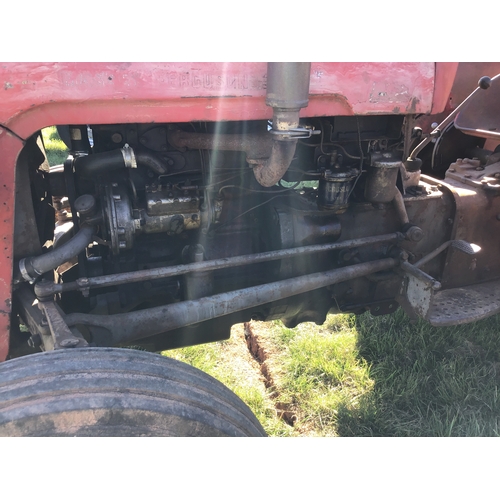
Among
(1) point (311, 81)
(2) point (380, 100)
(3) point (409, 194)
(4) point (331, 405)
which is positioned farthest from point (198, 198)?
(4) point (331, 405)

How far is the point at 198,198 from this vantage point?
173 centimetres

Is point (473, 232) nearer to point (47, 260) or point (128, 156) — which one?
point (128, 156)

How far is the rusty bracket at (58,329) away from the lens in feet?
4.34

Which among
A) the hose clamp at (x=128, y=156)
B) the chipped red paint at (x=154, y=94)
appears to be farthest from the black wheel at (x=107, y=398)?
the hose clamp at (x=128, y=156)

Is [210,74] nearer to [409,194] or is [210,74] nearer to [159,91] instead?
[159,91]

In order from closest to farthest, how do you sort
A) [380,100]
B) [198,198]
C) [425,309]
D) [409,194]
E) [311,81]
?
[311,81] → [380,100] → [198,198] → [425,309] → [409,194]

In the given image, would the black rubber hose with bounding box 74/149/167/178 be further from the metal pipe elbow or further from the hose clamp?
the metal pipe elbow

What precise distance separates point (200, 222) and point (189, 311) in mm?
338

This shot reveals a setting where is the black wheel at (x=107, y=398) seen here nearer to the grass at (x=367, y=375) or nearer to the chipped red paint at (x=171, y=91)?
the chipped red paint at (x=171, y=91)

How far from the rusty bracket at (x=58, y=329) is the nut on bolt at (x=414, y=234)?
141 centimetres

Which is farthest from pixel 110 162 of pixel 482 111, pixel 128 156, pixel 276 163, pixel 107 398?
pixel 482 111

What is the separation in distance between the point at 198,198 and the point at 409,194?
1061 mm

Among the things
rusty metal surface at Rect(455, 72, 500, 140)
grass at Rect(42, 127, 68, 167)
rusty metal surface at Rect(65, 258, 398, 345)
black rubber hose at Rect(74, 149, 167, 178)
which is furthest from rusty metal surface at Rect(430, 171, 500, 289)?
grass at Rect(42, 127, 68, 167)

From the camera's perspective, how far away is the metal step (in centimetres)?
205
